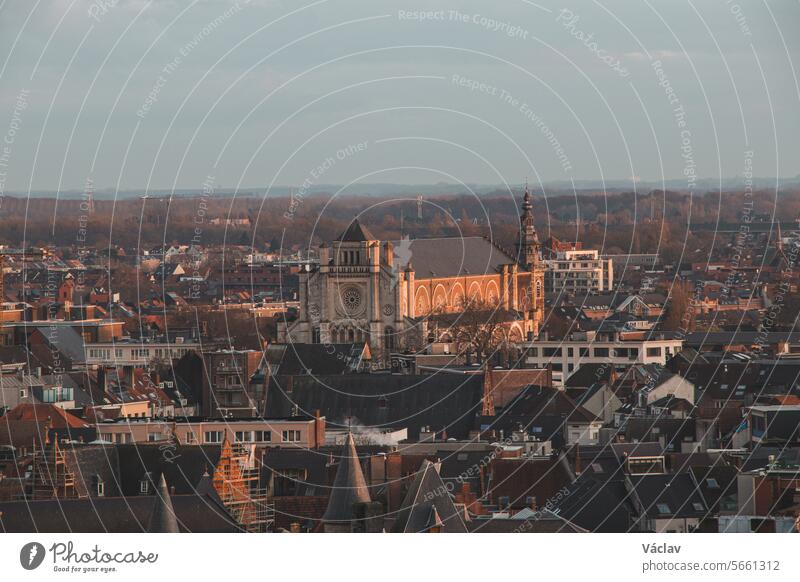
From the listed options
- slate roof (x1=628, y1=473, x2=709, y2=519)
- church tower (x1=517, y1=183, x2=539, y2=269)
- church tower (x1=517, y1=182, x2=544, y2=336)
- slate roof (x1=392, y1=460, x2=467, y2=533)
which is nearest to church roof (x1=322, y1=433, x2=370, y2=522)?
slate roof (x1=392, y1=460, x2=467, y2=533)

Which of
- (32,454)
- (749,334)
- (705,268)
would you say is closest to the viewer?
(32,454)

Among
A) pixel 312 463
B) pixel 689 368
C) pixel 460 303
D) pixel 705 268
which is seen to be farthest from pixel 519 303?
pixel 312 463

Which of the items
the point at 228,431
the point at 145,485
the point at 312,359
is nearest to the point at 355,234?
the point at 312,359

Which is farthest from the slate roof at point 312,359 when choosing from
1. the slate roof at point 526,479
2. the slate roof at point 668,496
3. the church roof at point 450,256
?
the slate roof at point 668,496

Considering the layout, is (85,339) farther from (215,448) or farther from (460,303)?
(215,448)

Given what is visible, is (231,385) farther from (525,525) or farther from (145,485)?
(525,525)

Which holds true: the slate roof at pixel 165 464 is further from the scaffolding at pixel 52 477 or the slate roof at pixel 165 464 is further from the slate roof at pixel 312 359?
the slate roof at pixel 312 359

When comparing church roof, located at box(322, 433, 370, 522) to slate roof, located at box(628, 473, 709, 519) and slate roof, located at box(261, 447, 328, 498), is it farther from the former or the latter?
slate roof, located at box(628, 473, 709, 519)
